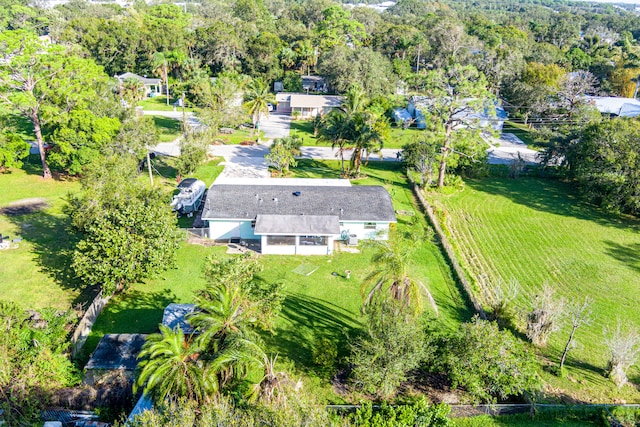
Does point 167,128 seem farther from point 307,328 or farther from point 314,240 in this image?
point 307,328

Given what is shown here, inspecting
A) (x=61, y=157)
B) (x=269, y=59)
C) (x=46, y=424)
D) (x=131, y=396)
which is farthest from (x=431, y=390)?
(x=269, y=59)

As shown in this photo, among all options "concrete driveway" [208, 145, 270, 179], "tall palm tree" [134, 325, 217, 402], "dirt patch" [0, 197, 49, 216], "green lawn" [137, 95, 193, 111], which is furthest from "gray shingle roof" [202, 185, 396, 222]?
"green lawn" [137, 95, 193, 111]

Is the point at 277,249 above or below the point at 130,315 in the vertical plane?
above

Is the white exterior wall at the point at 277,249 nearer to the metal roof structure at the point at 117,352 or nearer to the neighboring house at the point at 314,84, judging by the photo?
the metal roof structure at the point at 117,352

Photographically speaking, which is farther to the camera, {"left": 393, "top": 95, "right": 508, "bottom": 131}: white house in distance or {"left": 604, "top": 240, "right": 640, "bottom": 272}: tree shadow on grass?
{"left": 393, "top": 95, "right": 508, "bottom": 131}: white house in distance

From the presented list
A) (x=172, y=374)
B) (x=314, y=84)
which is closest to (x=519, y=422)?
(x=172, y=374)

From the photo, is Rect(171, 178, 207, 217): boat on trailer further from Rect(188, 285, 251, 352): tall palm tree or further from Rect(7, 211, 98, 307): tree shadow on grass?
Rect(188, 285, 251, 352): tall palm tree

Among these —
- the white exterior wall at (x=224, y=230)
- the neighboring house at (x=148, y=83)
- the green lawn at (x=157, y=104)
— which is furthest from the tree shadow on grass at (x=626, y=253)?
the neighboring house at (x=148, y=83)
